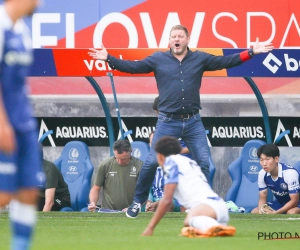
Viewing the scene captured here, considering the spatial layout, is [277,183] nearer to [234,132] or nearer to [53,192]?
[234,132]

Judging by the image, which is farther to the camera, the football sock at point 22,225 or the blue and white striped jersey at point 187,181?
the blue and white striped jersey at point 187,181

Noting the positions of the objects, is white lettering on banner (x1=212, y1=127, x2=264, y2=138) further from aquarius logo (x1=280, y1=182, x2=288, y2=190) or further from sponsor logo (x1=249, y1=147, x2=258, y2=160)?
aquarius logo (x1=280, y1=182, x2=288, y2=190)

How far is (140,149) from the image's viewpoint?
45.6 ft

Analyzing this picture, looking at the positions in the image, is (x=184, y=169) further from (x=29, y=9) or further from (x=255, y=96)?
(x=255, y=96)

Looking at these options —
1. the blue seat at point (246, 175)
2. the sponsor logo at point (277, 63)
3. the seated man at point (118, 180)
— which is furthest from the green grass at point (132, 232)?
the sponsor logo at point (277, 63)

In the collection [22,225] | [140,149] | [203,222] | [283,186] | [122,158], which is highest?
[140,149]

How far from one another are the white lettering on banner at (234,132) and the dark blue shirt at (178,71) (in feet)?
11.3

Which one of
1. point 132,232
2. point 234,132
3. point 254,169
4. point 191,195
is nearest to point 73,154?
point 234,132

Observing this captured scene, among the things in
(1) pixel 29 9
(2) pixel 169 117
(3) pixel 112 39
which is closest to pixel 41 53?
(3) pixel 112 39

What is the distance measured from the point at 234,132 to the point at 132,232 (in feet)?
17.9

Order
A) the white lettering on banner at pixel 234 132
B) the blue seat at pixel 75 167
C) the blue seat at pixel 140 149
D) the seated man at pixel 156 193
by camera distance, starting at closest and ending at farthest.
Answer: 1. the seated man at pixel 156 193
2. the blue seat at pixel 75 167
3. the blue seat at pixel 140 149
4. the white lettering on banner at pixel 234 132

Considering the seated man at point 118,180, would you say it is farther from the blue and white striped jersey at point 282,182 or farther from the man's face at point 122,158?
the blue and white striped jersey at point 282,182

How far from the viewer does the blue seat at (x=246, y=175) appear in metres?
13.5

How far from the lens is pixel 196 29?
46.5ft
